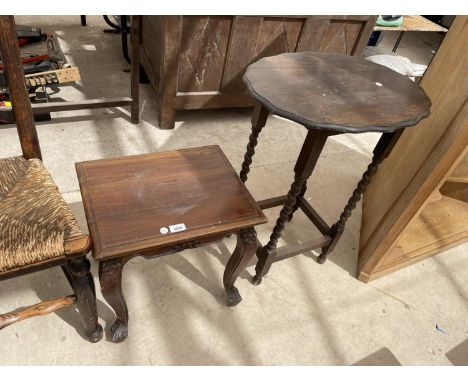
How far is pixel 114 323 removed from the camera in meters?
1.43

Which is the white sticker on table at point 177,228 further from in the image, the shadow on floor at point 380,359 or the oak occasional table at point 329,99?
the shadow on floor at point 380,359

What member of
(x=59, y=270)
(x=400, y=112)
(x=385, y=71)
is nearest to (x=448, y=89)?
(x=385, y=71)

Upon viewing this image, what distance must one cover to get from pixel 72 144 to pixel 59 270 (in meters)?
1.06

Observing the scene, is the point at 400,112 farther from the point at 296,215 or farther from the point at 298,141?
the point at 298,141

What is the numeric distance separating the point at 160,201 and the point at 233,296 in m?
0.66

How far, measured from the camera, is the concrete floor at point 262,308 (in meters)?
1.45

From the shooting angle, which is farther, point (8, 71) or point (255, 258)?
point (255, 258)

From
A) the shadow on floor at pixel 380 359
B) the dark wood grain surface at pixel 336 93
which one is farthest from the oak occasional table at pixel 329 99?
the shadow on floor at pixel 380 359

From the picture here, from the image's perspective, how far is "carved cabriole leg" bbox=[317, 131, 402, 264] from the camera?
4.48 ft

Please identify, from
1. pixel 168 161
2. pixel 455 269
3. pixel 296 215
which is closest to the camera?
pixel 168 161

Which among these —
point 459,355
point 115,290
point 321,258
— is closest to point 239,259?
point 115,290

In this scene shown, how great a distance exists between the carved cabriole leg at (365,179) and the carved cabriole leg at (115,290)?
3.45 ft

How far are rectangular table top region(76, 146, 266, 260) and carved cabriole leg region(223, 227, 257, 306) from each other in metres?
0.12

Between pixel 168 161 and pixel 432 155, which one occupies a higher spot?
pixel 432 155
